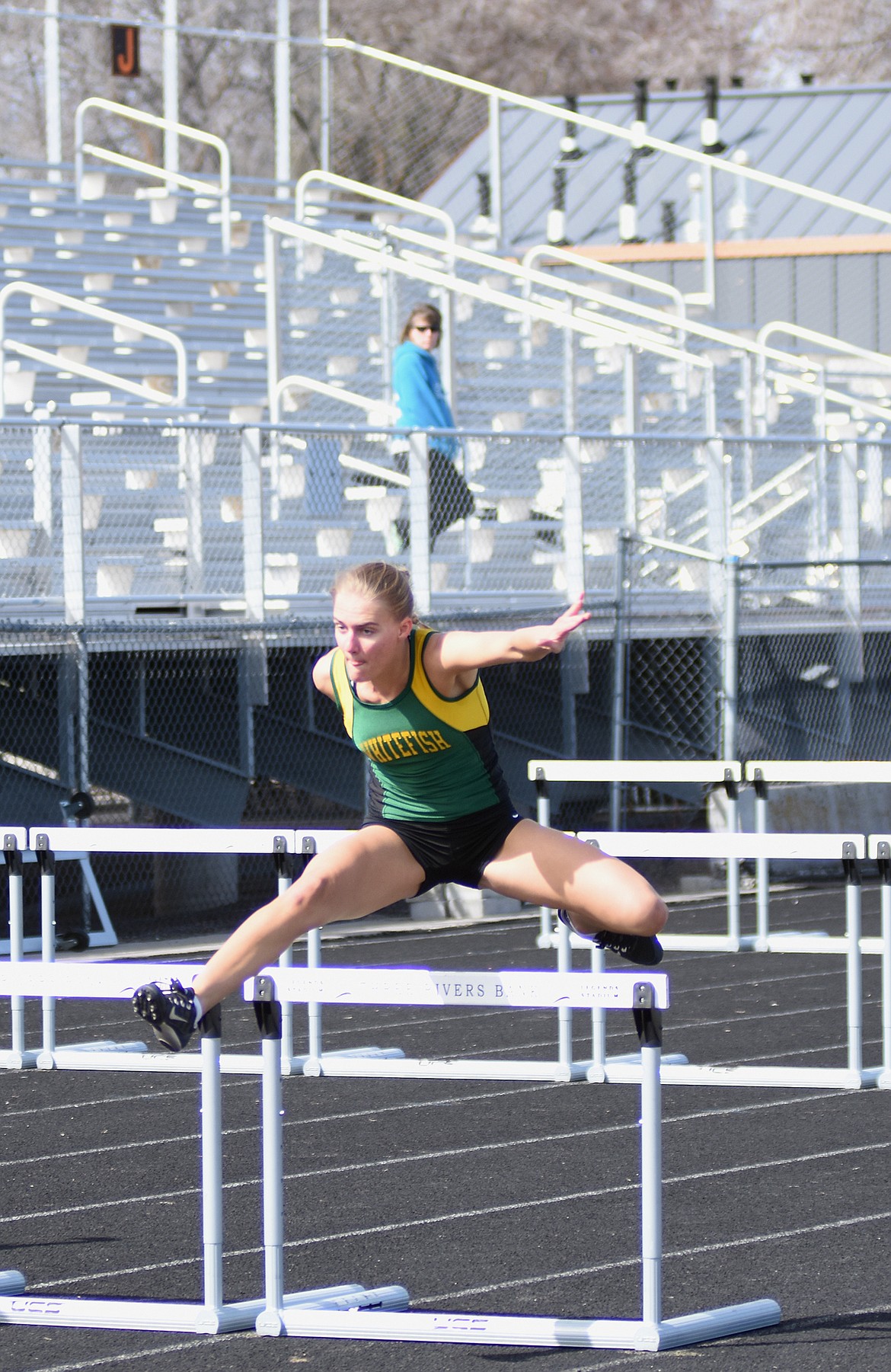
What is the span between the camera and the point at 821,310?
2433 cm

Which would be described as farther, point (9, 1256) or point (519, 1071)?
point (519, 1071)

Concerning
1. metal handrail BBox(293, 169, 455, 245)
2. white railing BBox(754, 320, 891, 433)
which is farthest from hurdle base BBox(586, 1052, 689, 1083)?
metal handrail BBox(293, 169, 455, 245)

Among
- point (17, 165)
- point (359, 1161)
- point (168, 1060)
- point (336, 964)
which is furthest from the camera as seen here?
point (17, 165)

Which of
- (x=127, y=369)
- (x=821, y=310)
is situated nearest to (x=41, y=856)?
(x=127, y=369)

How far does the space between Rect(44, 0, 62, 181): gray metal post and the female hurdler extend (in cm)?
1624

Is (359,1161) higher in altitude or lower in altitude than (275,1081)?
lower

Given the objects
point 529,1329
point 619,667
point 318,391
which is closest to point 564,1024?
point 529,1329

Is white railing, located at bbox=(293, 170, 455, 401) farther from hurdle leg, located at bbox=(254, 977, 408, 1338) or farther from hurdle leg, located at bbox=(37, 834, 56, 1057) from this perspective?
hurdle leg, located at bbox=(254, 977, 408, 1338)

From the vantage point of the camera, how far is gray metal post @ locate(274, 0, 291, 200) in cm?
2280

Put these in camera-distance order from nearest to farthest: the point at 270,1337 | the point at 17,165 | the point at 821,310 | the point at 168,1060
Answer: the point at 270,1337 → the point at 168,1060 → the point at 17,165 → the point at 821,310

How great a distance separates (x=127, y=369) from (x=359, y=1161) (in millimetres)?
12930

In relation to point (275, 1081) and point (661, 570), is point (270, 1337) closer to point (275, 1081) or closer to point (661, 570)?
point (275, 1081)

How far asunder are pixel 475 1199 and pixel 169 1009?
5.36 ft

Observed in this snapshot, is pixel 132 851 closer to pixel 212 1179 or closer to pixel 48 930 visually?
pixel 48 930
